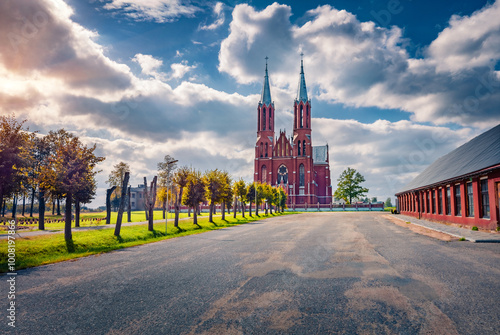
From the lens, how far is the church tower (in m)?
99.1

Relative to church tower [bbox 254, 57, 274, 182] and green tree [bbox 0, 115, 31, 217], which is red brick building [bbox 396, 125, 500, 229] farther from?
church tower [bbox 254, 57, 274, 182]

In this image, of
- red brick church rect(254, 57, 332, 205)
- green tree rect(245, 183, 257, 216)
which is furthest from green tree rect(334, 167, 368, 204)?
green tree rect(245, 183, 257, 216)

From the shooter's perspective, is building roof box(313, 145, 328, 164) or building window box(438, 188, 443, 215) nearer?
building window box(438, 188, 443, 215)

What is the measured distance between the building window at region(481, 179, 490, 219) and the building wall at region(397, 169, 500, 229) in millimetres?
111

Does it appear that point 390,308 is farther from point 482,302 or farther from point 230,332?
point 230,332

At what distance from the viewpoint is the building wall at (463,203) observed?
18.3 meters

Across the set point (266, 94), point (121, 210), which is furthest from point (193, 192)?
point (266, 94)

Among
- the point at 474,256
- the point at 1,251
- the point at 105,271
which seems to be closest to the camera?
the point at 105,271

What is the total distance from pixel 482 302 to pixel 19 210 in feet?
260

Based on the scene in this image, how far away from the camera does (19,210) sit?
6494 cm

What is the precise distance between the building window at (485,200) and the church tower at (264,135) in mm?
78018

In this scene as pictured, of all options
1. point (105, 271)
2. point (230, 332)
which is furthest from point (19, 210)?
point (230, 332)

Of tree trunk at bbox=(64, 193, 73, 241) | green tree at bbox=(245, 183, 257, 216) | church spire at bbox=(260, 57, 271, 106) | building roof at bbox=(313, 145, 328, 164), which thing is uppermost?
church spire at bbox=(260, 57, 271, 106)

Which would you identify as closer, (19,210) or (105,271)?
Answer: (105,271)
